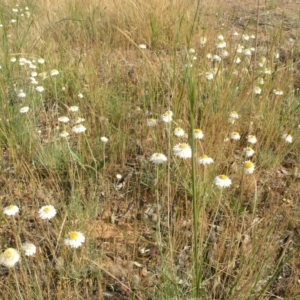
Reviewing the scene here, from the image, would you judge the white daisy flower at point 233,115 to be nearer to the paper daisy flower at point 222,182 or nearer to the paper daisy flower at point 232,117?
the paper daisy flower at point 232,117

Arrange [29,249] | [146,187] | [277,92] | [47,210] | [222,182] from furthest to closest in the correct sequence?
[277,92] → [146,187] → [222,182] → [47,210] → [29,249]

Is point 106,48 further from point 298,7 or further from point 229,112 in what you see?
point 298,7

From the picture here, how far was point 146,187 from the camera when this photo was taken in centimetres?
229

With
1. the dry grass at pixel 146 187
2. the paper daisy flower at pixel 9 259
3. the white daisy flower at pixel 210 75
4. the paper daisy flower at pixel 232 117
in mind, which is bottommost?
the dry grass at pixel 146 187

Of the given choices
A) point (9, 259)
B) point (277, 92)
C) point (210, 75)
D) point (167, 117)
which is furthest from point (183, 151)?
point (277, 92)

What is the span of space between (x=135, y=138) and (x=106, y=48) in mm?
1482

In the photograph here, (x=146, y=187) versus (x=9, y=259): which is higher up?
(x=9, y=259)

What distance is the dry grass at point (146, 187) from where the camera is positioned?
1.61 m

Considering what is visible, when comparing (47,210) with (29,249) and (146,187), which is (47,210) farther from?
(146,187)

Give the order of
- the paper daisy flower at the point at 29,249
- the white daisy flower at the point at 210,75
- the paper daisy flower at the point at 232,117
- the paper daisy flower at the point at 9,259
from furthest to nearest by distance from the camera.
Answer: the white daisy flower at the point at 210,75
the paper daisy flower at the point at 232,117
the paper daisy flower at the point at 29,249
the paper daisy flower at the point at 9,259

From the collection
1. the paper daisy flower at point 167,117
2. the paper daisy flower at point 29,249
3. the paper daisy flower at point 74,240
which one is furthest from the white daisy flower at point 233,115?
the paper daisy flower at point 29,249

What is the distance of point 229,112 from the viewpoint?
247 centimetres

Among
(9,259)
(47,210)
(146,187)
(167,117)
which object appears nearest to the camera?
(9,259)

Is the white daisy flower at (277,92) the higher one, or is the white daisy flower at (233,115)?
the white daisy flower at (277,92)
